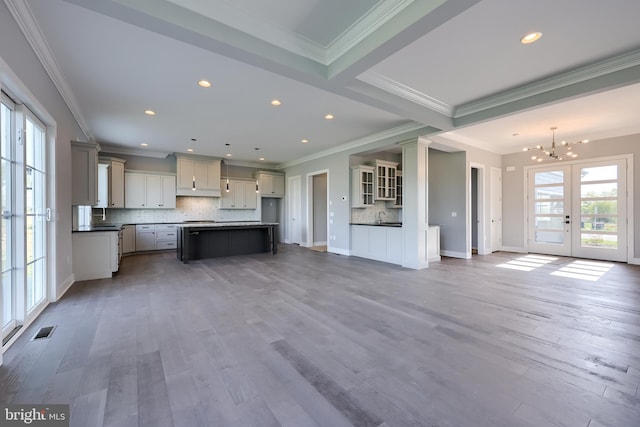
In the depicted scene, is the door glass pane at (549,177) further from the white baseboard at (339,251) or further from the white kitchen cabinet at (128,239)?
the white kitchen cabinet at (128,239)

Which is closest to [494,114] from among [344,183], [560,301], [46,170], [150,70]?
[560,301]

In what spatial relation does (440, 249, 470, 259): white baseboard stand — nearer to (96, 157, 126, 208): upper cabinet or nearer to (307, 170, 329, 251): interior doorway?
(307, 170, 329, 251): interior doorway

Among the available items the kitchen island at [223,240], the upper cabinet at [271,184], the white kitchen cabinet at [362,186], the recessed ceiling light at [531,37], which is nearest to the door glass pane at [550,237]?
the white kitchen cabinet at [362,186]

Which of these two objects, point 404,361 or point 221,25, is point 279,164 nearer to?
point 221,25

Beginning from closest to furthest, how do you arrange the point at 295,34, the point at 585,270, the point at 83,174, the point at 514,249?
the point at 295,34 → the point at 83,174 → the point at 585,270 → the point at 514,249

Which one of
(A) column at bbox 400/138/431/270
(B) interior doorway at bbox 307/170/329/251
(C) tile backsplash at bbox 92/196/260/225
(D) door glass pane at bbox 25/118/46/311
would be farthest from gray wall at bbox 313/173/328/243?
(D) door glass pane at bbox 25/118/46/311

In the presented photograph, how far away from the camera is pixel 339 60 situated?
3.05 m

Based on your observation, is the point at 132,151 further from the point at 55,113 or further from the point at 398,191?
the point at 398,191

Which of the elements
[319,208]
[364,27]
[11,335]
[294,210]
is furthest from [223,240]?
[364,27]

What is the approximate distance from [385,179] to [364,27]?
211 inches

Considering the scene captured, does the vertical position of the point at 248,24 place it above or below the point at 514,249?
above

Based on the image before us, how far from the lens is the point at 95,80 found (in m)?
3.67

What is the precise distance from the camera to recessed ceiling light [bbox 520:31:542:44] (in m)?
2.73

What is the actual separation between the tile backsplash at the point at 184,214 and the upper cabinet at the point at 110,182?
58 cm
